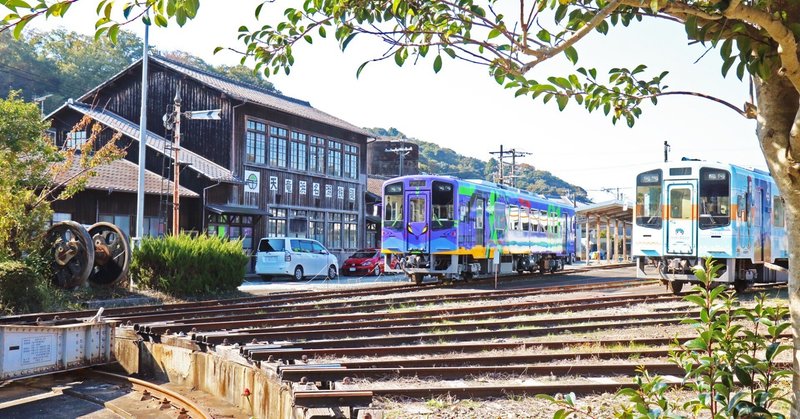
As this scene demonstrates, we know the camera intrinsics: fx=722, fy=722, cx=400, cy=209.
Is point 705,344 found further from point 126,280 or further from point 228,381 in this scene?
point 126,280

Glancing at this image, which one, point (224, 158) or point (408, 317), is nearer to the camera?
point (408, 317)

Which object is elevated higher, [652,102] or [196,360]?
[652,102]

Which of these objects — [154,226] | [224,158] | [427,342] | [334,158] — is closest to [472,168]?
[334,158]

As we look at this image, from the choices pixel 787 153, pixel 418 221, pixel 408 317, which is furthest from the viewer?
pixel 418 221

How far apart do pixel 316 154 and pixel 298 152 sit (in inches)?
53.8

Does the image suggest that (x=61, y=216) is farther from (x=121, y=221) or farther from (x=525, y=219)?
(x=525, y=219)

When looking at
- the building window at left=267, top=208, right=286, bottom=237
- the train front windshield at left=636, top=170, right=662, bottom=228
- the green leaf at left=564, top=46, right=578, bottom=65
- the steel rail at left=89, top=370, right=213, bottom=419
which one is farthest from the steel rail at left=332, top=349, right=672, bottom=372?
the building window at left=267, top=208, right=286, bottom=237

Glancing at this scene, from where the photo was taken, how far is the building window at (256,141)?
2991cm

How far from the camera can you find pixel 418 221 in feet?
66.9

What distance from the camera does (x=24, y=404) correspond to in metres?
7.32

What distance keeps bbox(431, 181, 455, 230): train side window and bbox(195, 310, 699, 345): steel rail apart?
8152mm

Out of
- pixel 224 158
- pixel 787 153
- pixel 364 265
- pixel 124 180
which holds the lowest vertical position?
pixel 364 265

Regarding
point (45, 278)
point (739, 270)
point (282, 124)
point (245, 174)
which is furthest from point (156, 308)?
point (282, 124)

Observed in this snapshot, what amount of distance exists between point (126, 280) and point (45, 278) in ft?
7.54
